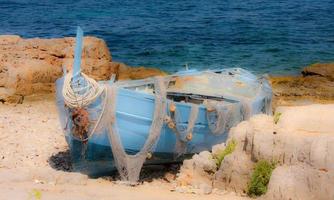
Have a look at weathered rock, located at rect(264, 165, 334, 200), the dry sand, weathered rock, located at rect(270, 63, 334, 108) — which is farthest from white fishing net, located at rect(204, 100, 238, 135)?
weathered rock, located at rect(270, 63, 334, 108)

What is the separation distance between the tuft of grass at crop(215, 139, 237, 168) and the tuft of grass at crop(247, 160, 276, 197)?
0.78 meters

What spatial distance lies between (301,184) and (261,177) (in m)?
0.96

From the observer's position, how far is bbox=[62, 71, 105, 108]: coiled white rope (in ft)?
34.6

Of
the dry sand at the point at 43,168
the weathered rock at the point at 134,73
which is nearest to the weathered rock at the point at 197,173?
the dry sand at the point at 43,168

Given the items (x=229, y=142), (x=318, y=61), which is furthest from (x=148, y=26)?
(x=229, y=142)

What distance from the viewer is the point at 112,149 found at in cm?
1088

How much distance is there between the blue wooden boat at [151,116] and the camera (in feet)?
35.4

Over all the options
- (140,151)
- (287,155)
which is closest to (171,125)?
(140,151)

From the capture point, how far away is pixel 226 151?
10.4 m

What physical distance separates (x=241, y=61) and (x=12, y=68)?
11.8 metres

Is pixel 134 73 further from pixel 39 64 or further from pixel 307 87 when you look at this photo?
pixel 307 87

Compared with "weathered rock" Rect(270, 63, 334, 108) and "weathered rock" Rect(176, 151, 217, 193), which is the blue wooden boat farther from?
"weathered rock" Rect(270, 63, 334, 108)

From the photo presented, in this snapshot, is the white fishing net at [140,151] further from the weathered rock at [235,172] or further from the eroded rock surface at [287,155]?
the weathered rock at [235,172]

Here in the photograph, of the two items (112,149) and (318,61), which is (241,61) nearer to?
(318,61)
